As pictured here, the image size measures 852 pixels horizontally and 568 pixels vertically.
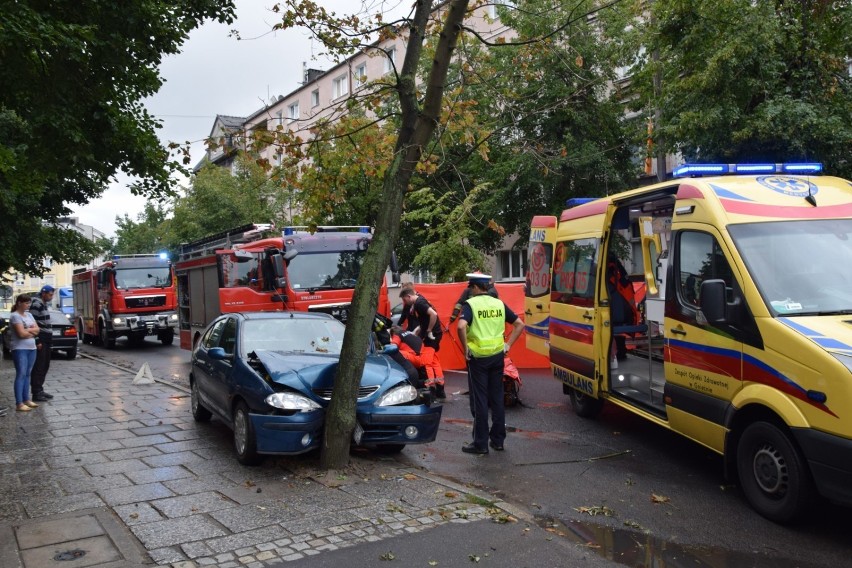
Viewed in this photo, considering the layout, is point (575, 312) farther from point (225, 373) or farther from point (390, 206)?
point (225, 373)

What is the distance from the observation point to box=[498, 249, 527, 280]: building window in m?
30.2

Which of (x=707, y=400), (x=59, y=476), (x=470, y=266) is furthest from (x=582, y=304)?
(x=470, y=266)

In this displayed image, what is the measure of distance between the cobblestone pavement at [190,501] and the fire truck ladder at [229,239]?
807 centimetres

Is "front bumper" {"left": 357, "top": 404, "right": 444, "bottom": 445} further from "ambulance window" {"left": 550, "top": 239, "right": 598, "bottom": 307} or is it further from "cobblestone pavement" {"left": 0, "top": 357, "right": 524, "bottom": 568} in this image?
"ambulance window" {"left": 550, "top": 239, "right": 598, "bottom": 307}

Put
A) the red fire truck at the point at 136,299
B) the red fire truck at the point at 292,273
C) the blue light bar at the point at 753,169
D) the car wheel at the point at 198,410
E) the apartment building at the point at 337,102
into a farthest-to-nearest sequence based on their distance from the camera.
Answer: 1. the red fire truck at the point at 136,299
2. the red fire truck at the point at 292,273
3. the car wheel at the point at 198,410
4. the apartment building at the point at 337,102
5. the blue light bar at the point at 753,169

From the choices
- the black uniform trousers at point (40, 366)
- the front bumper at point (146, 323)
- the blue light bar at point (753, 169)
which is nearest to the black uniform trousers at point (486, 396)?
the blue light bar at point (753, 169)

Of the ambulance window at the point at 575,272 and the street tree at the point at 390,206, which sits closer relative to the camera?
the street tree at the point at 390,206

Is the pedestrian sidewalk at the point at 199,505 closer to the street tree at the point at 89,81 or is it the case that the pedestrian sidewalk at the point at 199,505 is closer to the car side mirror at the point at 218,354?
the car side mirror at the point at 218,354

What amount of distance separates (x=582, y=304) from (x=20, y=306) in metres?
7.58

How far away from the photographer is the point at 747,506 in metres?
5.75

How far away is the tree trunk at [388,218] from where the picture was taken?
6688 millimetres

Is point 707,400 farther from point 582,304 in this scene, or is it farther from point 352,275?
point 352,275

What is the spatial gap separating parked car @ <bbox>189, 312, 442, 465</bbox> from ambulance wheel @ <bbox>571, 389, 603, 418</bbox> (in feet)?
8.95

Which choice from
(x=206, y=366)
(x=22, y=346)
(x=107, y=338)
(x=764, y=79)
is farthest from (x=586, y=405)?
(x=107, y=338)
